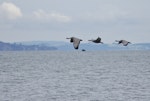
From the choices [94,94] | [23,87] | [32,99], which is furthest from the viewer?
[23,87]

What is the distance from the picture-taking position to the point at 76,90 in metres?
Answer: 72.2

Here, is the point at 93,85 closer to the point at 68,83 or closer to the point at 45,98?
the point at 68,83

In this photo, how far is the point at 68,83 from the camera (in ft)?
277

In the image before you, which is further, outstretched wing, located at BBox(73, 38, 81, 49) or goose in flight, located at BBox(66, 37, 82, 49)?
goose in flight, located at BBox(66, 37, 82, 49)

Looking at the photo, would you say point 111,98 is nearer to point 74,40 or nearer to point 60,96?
point 60,96

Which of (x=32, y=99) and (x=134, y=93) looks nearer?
(x=32, y=99)

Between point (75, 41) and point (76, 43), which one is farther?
point (75, 41)

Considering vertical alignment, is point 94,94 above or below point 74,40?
below

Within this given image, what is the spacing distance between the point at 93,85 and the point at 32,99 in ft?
64.4

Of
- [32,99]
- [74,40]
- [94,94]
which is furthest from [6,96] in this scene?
[74,40]

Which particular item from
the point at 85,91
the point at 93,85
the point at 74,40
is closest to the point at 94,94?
the point at 85,91

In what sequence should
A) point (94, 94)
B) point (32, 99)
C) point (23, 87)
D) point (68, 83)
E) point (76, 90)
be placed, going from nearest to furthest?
1. point (32, 99)
2. point (94, 94)
3. point (76, 90)
4. point (23, 87)
5. point (68, 83)

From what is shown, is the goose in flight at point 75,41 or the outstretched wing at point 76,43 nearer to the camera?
the outstretched wing at point 76,43

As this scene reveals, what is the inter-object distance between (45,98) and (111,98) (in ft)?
23.3
